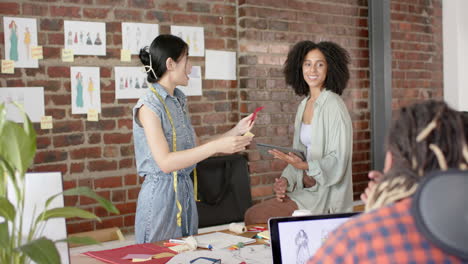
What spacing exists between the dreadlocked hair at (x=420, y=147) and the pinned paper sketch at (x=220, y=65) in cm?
319

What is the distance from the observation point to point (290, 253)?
1493 mm

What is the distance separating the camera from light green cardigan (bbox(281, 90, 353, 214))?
2650 mm

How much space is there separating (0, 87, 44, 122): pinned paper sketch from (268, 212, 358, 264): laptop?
2218mm

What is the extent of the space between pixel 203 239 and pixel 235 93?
2.12 m

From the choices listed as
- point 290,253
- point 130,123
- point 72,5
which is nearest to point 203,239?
point 290,253

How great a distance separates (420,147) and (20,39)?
2.98m

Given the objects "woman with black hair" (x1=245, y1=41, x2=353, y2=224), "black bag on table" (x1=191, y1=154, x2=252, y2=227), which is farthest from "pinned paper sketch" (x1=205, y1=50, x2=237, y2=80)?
"woman with black hair" (x1=245, y1=41, x2=353, y2=224)

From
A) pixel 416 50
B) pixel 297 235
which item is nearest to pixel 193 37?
pixel 416 50

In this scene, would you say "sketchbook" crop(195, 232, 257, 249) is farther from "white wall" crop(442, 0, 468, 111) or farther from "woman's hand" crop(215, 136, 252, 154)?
"white wall" crop(442, 0, 468, 111)

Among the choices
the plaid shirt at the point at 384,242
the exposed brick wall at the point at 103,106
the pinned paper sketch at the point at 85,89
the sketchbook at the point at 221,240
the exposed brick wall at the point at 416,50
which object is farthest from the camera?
the exposed brick wall at the point at 416,50

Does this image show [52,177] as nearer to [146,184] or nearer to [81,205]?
[146,184]

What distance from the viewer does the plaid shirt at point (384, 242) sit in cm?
64

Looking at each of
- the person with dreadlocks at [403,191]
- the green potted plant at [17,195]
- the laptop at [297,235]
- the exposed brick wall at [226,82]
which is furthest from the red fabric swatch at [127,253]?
the exposed brick wall at [226,82]

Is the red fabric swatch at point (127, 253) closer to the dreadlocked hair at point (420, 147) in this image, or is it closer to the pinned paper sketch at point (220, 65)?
the dreadlocked hair at point (420, 147)
